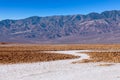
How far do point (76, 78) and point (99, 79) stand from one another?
1.49 metres

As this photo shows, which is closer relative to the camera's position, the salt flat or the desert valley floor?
the salt flat

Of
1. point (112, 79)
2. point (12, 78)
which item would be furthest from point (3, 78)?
point (112, 79)

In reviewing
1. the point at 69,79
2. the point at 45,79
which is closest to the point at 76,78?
the point at 69,79

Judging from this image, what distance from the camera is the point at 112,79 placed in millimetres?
18234

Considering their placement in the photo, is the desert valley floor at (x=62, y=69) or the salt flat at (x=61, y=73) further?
the desert valley floor at (x=62, y=69)

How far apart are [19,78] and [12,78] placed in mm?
483

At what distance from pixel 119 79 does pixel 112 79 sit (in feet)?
1.45

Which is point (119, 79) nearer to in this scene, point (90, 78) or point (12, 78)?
point (90, 78)

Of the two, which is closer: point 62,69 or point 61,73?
point 61,73

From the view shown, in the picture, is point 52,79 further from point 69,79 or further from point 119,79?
point 119,79

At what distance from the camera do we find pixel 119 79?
18.0 m

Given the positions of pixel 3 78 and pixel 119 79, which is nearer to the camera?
pixel 119 79

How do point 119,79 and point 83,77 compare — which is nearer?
point 119,79

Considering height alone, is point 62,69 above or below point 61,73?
below
